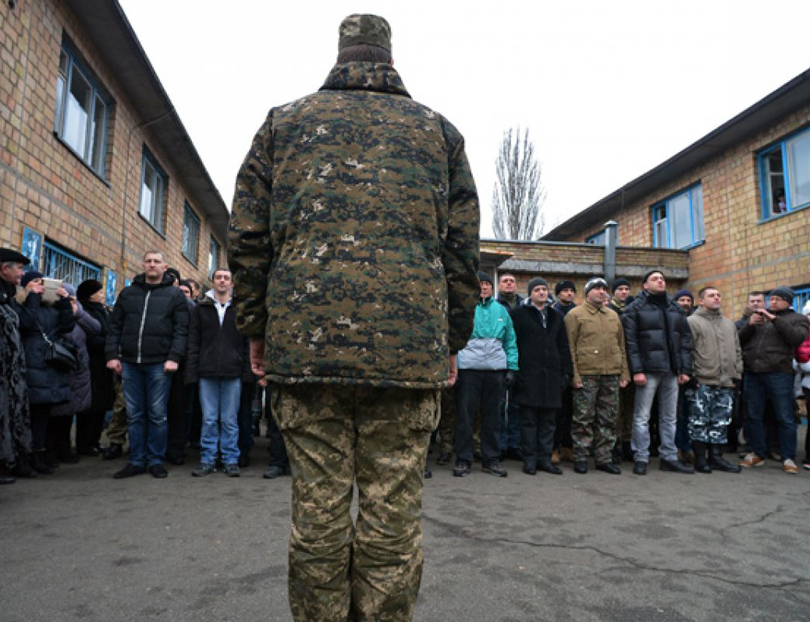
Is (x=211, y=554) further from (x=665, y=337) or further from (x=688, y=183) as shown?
(x=688, y=183)

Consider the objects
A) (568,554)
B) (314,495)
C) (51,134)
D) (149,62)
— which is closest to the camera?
(314,495)

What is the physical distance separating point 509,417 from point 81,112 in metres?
7.74

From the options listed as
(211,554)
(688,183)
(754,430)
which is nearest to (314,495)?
Answer: (211,554)

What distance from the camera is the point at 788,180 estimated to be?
39.1 feet

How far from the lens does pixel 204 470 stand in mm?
5211

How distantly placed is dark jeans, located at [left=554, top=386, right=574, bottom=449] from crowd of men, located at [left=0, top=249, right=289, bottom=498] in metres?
3.05

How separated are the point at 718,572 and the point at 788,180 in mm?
11801

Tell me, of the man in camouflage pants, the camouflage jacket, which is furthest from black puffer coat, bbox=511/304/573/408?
the man in camouflage pants

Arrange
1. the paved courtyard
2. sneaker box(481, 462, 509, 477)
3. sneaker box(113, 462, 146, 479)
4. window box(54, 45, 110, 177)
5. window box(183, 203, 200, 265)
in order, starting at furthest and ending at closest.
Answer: window box(183, 203, 200, 265)
window box(54, 45, 110, 177)
sneaker box(481, 462, 509, 477)
sneaker box(113, 462, 146, 479)
the paved courtyard

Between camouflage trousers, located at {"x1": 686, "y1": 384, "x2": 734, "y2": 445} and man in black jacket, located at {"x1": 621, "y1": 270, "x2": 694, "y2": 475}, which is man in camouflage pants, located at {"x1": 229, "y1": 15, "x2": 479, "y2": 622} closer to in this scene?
man in black jacket, located at {"x1": 621, "y1": 270, "x2": 694, "y2": 475}

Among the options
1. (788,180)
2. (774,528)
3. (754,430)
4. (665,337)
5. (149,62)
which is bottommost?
(774,528)

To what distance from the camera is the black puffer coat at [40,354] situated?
5023 mm

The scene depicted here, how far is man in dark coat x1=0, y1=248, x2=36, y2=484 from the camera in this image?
439cm

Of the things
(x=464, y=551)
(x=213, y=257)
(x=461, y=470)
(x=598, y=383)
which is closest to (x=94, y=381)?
(x=461, y=470)
